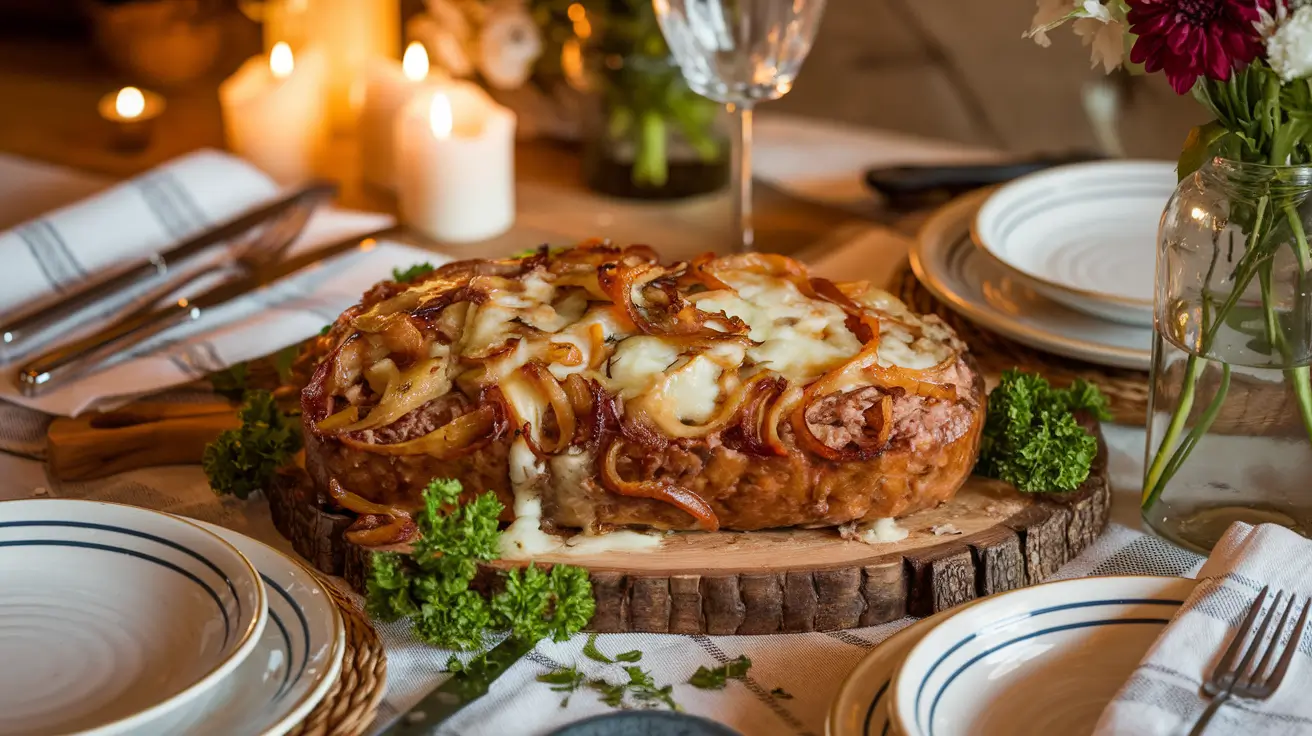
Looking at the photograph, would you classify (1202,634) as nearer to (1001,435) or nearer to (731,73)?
(1001,435)

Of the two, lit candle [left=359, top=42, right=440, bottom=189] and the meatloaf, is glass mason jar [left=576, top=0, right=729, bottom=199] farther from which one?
the meatloaf

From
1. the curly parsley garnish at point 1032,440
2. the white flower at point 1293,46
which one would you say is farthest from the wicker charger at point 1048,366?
the white flower at point 1293,46

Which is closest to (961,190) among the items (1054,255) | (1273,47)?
(1054,255)

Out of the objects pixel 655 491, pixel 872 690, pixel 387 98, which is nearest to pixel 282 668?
pixel 655 491

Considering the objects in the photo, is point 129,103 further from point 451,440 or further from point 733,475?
point 733,475

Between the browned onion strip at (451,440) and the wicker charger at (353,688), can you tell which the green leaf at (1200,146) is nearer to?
the browned onion strip at (451,440)
